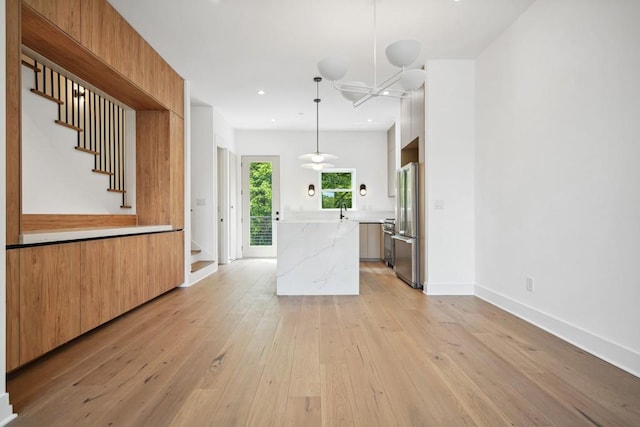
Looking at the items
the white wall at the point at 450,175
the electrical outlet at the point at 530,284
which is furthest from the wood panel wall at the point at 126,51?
the electrical outlet at the point at 530,284

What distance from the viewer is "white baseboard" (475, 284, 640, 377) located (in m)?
2.09

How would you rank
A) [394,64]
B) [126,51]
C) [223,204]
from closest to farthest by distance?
1. [394,64]
2. [126,51]
3. [223,204]

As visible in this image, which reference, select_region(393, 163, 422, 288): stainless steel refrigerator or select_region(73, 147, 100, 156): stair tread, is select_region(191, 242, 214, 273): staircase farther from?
select_region(393, 163, 422, 288): stainless steel refrigerator

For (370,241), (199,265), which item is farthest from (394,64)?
(370,241)

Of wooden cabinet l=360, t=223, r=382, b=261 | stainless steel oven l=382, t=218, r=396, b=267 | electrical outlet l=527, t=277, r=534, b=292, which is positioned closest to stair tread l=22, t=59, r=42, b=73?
electrical outlet l=527, t=277, r=534, b=292

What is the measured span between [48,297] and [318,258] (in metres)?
2.56

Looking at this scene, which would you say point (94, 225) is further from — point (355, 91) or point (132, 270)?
point (355, 91)

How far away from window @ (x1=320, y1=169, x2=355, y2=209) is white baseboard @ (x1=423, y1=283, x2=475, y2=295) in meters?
3.60

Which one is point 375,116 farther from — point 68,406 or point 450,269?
point 68,406

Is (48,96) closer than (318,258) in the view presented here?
Yes

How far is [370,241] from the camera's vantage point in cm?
702

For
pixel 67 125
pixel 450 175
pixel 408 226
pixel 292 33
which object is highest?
pixel 292 33

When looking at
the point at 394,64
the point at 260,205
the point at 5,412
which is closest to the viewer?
the point at 5,412

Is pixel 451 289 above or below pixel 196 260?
below
